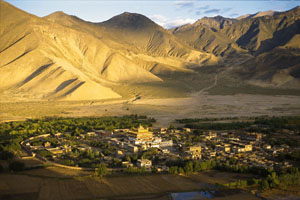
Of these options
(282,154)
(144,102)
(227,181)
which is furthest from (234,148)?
(144,102)

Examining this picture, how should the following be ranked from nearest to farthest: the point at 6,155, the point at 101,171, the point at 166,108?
the point at 101,171, the point at 6,155, the point at 166,108

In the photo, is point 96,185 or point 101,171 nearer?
point 96,185

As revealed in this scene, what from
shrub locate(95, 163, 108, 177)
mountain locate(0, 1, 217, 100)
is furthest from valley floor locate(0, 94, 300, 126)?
shrub locate(95, 163, 108, 177)

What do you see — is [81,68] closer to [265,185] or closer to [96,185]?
[96,185]

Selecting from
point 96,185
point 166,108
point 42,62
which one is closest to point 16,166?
point 96,185

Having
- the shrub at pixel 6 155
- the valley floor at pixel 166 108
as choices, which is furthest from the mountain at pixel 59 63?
the shrub at pixel 6 155

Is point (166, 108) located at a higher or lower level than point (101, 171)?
higher

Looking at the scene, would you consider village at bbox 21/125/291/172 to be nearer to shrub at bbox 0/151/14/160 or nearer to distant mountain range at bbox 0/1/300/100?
shrub at bbox 0/151/14/160
